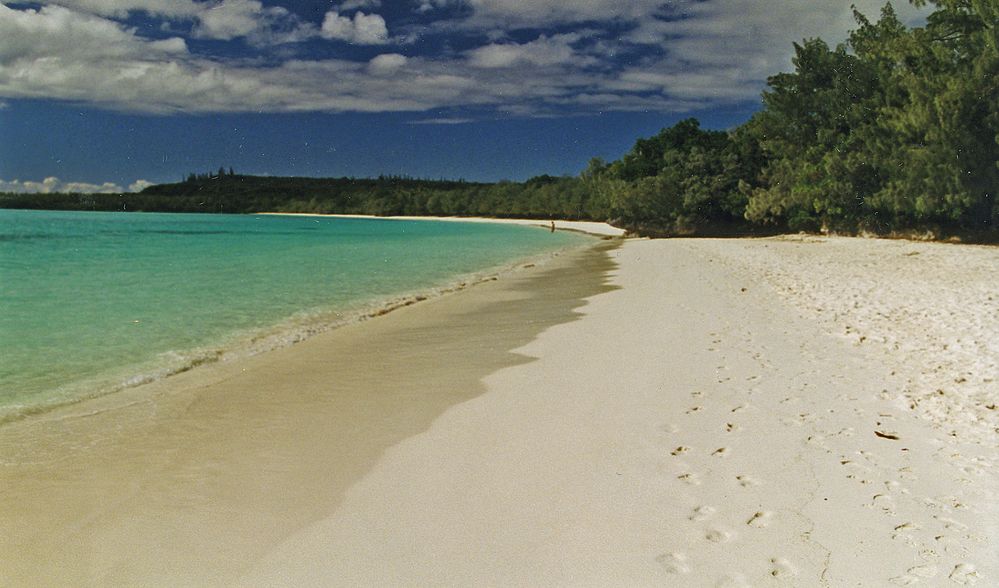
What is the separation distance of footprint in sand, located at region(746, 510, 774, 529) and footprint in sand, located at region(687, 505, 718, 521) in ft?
0.72

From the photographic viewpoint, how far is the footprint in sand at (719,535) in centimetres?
348

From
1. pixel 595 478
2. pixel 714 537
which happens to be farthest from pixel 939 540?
pixel 595 478

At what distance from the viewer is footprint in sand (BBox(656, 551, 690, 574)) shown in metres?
3.22

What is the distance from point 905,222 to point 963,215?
15.6 feet

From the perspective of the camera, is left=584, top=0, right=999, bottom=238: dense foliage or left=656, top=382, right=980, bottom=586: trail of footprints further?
left=584, top=0, right=999, bottom=238: dense foliage

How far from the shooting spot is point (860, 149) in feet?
118

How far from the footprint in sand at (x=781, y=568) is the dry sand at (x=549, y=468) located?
0.4 inches

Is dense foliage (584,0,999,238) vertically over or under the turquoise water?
over

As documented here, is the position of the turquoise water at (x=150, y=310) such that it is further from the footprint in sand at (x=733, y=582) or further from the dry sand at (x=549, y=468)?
the footprint in sand at (x=733, y=582)

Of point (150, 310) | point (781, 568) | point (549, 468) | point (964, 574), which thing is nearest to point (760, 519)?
point (781, 568)

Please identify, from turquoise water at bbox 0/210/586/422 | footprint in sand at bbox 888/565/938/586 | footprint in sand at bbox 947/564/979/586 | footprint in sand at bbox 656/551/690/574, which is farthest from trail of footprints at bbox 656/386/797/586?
turquoise water at bbox 0/210/586/422

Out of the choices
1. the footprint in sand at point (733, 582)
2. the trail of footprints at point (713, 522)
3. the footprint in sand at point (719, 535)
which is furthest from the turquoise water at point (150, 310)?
the footprint in sand at point (733, 582)

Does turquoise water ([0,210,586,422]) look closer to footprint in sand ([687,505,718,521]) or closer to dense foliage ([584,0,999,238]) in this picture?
footprint in sand ([687,505,718,521])

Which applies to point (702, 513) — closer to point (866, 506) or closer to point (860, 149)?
point (866, 506)
